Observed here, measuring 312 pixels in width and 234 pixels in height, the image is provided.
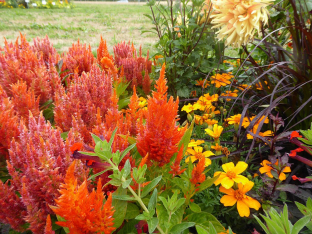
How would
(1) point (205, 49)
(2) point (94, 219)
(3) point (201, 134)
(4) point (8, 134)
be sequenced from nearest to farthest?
(2) point (94, 219) < (4) point (8, 134) < (3) point (201, 134) < (1) point (205, 49)

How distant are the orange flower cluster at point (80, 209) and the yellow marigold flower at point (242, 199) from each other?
56 centimetres

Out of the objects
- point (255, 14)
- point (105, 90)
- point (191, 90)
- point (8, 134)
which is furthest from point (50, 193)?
point (191, 90)

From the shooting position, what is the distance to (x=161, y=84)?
2.51ft

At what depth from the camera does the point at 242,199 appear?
3.27ft

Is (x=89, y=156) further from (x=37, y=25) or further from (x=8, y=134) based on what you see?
(x=37, y=25)

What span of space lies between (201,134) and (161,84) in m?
0.90

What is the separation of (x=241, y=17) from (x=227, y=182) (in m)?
0.96

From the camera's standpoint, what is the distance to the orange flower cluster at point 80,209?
0.54 metres

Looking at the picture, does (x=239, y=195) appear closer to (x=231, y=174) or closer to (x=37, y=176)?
(x=231, y=174)

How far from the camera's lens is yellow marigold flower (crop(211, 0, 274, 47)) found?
4.39 ft

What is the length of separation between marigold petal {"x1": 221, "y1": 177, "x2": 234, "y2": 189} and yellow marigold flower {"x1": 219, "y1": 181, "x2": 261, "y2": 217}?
5 cm

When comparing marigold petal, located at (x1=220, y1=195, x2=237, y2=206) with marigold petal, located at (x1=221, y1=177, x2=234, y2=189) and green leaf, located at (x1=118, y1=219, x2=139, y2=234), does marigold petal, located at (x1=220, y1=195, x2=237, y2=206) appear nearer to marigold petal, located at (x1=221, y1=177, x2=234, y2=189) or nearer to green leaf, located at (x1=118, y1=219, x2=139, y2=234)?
marigold petal, located at (x1=221, y1=177, x2=234, y2=189)

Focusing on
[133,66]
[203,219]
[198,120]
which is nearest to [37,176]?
[203,219]

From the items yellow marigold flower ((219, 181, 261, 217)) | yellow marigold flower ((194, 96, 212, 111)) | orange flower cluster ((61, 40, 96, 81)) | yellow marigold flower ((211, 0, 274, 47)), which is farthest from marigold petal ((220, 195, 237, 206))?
orange flower cluster ((61, 40, 96, 81))
